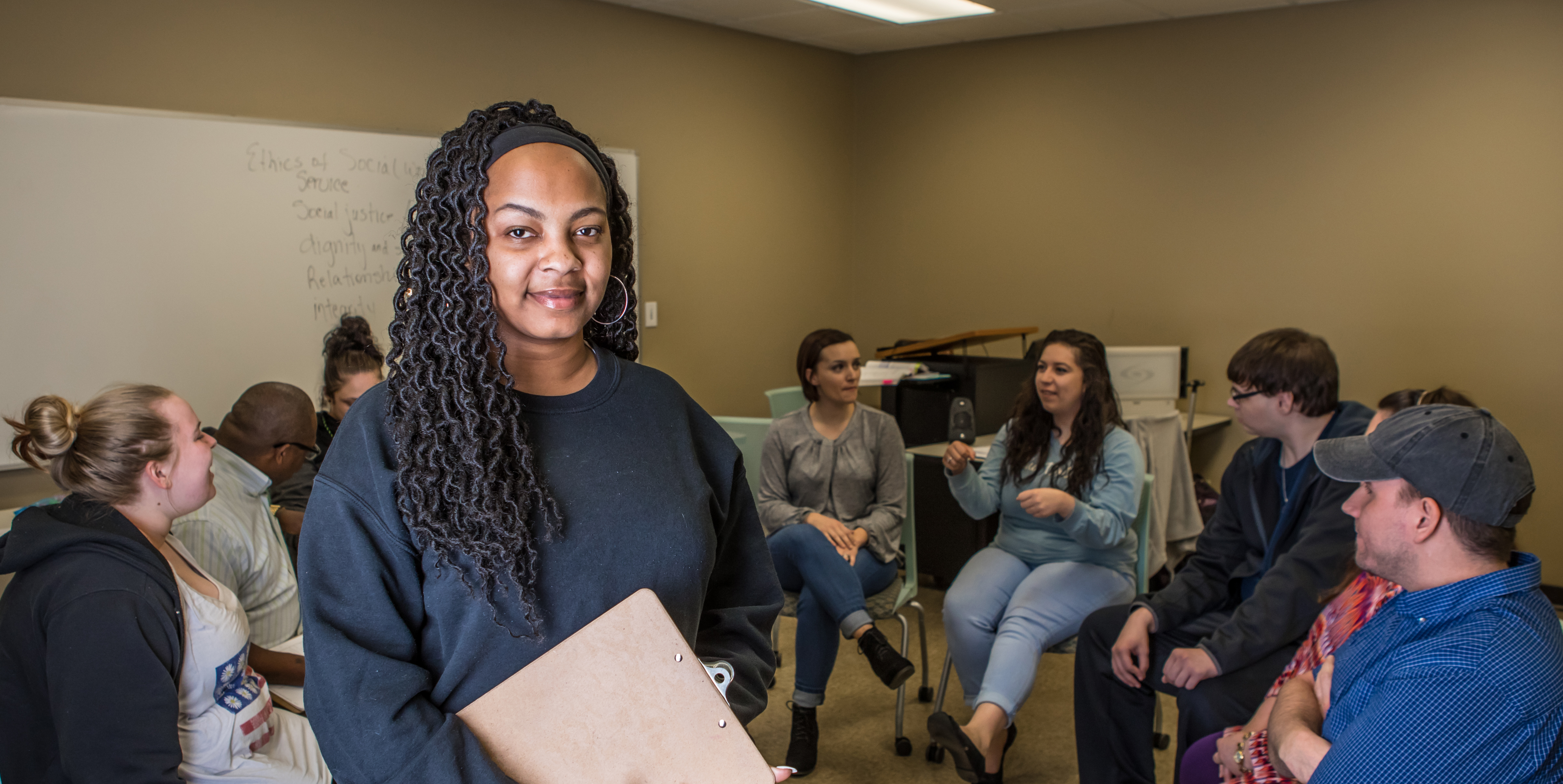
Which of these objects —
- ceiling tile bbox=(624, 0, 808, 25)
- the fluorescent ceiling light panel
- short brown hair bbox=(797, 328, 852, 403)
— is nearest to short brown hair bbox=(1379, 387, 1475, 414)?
short brown hair bbox=(797, 328, 852, 403)

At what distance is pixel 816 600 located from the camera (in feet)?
9.61

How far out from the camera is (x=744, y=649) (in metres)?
1.15

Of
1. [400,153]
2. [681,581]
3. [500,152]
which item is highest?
[400,153]

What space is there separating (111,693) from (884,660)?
1.82m

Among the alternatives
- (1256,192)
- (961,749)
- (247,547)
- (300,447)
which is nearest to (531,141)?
(247,547)

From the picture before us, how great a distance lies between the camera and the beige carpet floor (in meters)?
2.83

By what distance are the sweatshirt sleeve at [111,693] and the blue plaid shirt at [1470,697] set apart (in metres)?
1.71

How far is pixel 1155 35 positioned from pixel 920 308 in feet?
6.03

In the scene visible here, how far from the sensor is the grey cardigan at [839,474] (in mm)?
3191

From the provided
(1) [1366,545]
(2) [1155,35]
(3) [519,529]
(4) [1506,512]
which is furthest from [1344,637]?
(2) [1155,35]

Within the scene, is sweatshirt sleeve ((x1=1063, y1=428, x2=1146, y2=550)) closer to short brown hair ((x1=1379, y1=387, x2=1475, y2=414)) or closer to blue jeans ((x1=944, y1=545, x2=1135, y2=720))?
blue jeans ((x1=944, y1=545, x2=1135, y2=720))

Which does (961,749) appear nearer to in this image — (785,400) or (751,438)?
(751,438)

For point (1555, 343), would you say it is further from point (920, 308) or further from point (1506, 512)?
Result: point (1506, 512)

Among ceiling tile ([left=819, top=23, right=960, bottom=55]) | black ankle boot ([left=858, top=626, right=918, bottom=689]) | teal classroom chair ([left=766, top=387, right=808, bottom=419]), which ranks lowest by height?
black ankle boot ([left=858, top=626, right=918, bottom=689])
